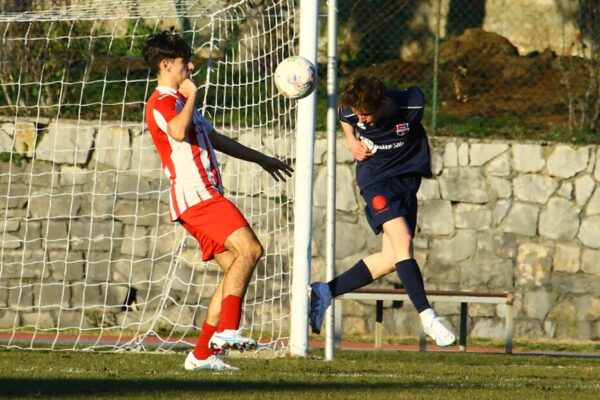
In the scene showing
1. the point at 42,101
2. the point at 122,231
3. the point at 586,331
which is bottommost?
the point at 586,331

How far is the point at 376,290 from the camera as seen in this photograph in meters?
11.9

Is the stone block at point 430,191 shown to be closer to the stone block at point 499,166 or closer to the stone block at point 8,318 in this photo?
the stone block at point 499,166

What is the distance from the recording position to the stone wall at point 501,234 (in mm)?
13422

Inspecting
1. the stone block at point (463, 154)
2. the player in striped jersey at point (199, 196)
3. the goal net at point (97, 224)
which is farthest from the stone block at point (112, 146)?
the player in striped jersey at point (199, 196)

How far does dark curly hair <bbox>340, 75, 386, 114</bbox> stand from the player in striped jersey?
97 cm

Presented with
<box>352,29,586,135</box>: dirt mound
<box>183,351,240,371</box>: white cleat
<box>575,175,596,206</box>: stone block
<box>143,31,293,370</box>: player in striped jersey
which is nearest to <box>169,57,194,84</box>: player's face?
<box>143,31,293,370</box>: player in striped jersey

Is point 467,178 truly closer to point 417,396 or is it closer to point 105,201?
point 105,201

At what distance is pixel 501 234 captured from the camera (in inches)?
532

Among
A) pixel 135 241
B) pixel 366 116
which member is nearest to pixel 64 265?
pixel 135 241

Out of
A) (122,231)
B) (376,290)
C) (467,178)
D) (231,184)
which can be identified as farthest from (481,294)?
(122,231)

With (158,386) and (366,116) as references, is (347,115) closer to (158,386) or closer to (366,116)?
(366,116)

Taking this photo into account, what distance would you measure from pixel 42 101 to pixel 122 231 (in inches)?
69.4

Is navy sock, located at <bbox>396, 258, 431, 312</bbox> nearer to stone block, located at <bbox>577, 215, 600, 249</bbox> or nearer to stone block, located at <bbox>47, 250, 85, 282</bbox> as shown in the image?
stone block, located at <bbox>577, 215, 600, 249</bbox>

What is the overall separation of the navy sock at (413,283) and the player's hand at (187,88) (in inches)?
68.2
